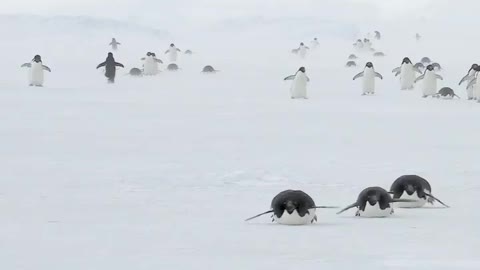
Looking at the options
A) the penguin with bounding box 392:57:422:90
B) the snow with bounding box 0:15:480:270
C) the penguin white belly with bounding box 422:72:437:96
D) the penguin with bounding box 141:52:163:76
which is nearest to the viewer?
the snow with bounding box 0:15:480:270

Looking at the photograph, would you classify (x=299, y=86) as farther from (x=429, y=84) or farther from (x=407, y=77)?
(x=407, y=77)

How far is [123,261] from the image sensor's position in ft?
15.3

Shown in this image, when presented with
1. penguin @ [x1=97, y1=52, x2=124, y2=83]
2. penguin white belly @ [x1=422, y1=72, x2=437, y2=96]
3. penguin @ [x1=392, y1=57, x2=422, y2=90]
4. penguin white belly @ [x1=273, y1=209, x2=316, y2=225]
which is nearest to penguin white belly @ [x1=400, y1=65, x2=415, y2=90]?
penguin @ [x1=392, y1=57, x2=422, y2=90]

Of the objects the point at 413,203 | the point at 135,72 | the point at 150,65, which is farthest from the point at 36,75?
the point at 413,203

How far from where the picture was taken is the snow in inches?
197

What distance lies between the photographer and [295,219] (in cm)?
605

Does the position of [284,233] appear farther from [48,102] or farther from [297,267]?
[48,102]

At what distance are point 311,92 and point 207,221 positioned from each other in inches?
702

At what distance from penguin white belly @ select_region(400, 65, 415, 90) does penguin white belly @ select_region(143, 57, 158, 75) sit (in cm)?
825

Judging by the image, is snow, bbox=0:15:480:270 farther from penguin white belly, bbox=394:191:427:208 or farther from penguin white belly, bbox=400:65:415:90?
penguin white belly, bbox=400:65:415:90

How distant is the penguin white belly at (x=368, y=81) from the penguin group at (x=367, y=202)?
15651 mm

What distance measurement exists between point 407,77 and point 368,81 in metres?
2.37

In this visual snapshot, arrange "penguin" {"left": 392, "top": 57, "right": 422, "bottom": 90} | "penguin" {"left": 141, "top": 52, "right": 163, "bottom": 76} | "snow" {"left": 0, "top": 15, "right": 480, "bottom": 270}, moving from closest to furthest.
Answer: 1. "snow" {"left": 0, "top": 15, "right": 480, "bottom": 270}
2. "penguin" {"left": 392, "top": 57, "right": 422, "bottom": 90}
3. "penguin" {"left": 141, "top": 52, "right": 163, "bottom": 76}

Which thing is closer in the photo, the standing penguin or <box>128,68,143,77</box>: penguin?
the standing penguin
